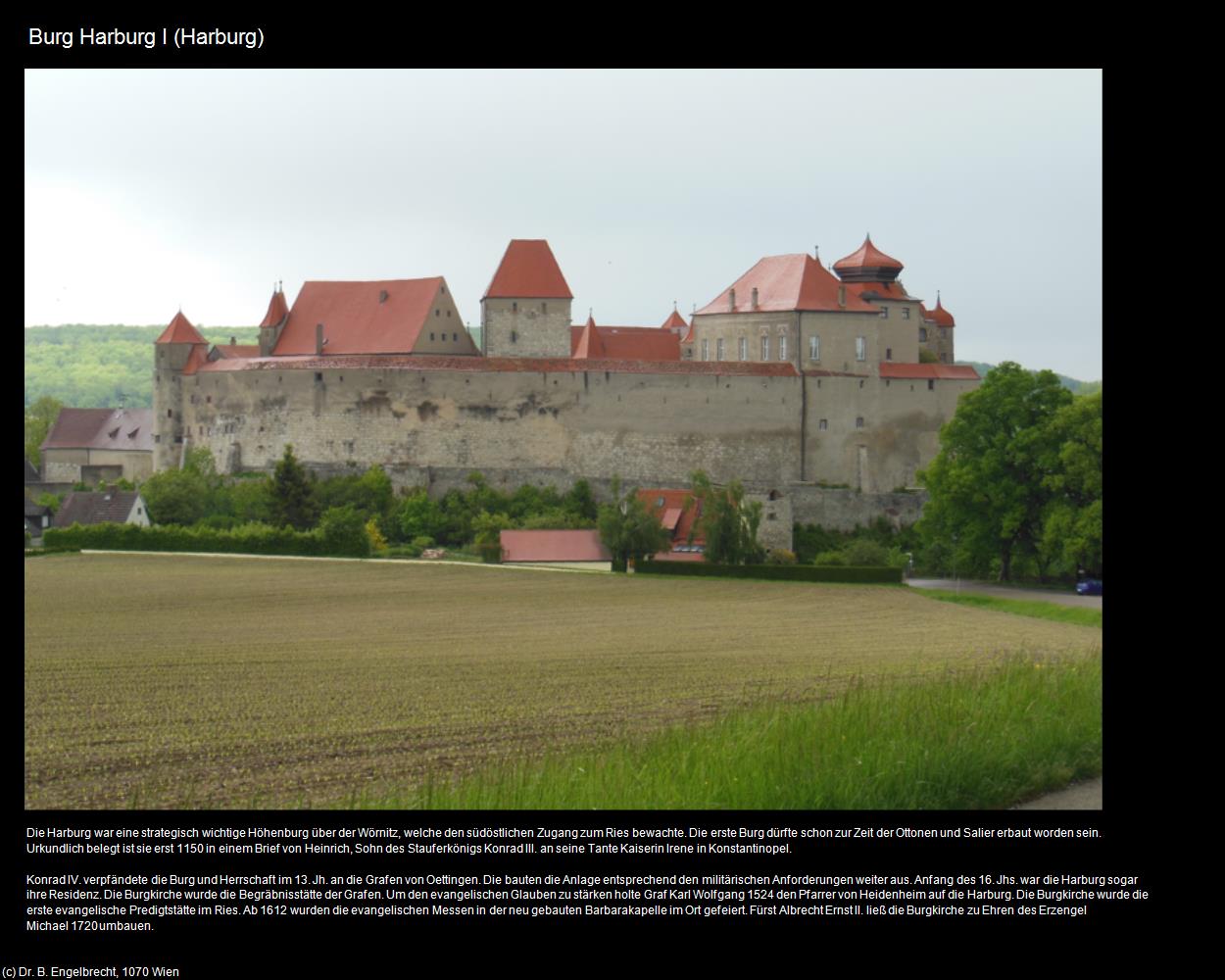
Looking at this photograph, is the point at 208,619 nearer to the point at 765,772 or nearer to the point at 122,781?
the point at 122,781

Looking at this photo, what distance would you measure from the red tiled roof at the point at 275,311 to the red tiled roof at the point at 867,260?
57.3 ft

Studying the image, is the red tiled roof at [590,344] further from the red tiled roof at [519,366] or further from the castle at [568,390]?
the red tiled roof at [519,366]

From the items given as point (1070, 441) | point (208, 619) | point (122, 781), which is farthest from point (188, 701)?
point (1070, 441)

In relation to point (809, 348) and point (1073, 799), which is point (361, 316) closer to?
point (809, 348)

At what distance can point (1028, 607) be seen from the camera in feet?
107

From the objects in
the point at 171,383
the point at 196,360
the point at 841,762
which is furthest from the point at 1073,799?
the point at 171,383

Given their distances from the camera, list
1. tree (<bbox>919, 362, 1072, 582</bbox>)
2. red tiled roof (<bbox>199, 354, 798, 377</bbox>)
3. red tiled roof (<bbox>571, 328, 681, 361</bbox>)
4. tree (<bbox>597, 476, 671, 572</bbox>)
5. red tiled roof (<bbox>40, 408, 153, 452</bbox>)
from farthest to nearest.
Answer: red tiled roof (<bbox>40, 408, 153, 452</bbox>) < red tiled roof (<bbox>571, 328, 681, 361</bbox>) < red tiled roof (<bbox>199, 354, 798, 377</bbox>) < tree (<bbox>597, 476, 671, 572</bbox>) < tree (<bbox>919, 362, 1072, 582</bbox>)

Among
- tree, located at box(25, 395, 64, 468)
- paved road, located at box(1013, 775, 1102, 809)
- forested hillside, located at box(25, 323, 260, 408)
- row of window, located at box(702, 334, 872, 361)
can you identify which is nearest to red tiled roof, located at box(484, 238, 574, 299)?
row of window, located at box(702, 334, 872, 361)

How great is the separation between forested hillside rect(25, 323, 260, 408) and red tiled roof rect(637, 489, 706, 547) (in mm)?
43401

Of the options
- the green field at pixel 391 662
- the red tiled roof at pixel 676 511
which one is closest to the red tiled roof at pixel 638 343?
the red tiled roof at pixel 676 511

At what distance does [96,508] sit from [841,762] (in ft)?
117

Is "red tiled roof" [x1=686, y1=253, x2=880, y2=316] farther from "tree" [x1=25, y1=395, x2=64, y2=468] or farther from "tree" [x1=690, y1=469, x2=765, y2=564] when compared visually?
"tree" [x1=25, y1=395, x2=64, y2=468]

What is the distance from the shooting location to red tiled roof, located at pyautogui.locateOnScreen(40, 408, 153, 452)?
189 feet

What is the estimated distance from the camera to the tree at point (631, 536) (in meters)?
39.6
